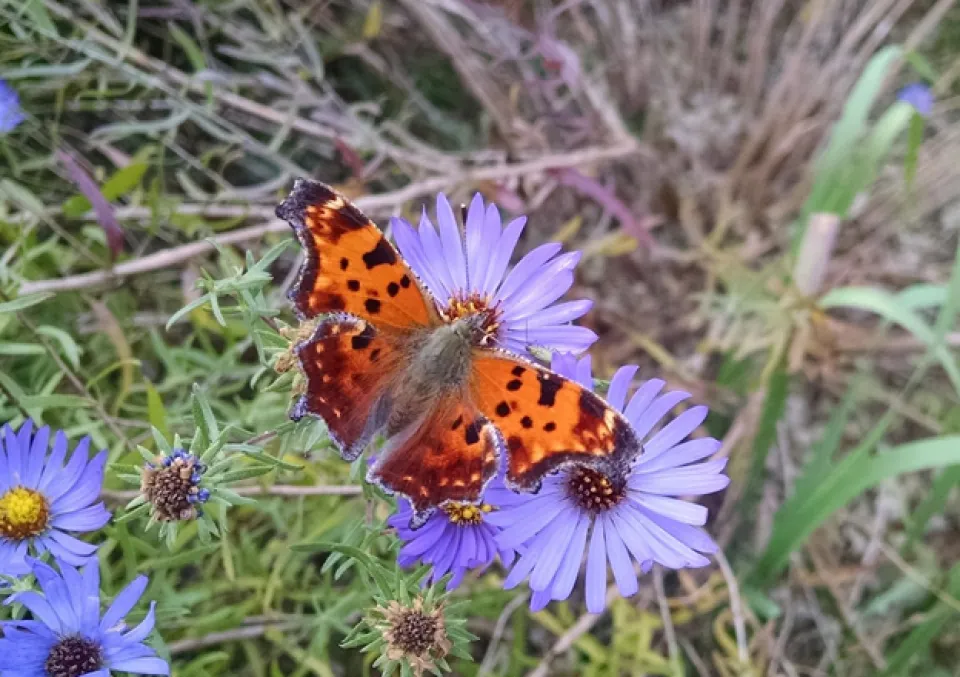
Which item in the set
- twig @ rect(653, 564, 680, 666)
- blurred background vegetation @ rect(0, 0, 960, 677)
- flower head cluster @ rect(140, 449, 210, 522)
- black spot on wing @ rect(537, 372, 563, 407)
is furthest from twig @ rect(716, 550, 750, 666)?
flower head cluster @ rect(140, 449, 210, 522)

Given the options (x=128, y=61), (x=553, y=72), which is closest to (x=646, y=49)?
(x=553, y=72)

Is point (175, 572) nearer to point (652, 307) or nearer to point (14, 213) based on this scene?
point (14, 213)

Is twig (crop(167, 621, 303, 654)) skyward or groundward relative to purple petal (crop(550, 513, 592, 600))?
skyward

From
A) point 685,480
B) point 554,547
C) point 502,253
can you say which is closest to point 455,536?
point 554,547

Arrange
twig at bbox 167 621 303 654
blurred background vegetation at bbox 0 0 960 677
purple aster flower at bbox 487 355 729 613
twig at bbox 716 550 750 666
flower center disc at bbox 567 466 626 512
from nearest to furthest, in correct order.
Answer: purple aster flower at bbox 487 355 729 613
flower center disc at bbox 567 466 626 512
twig at bbox 167 621 303 654
blurred background vegetation at bbox 0 0 960 677
twig at bbox 716 550 750 666

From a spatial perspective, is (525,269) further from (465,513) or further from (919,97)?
(919,97)

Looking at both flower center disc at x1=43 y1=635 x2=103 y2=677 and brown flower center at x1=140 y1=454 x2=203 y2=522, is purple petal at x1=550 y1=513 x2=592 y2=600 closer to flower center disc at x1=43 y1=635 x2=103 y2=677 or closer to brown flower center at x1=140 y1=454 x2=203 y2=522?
brown flower center at x1=140 y1=454 x2=203 y2=522
